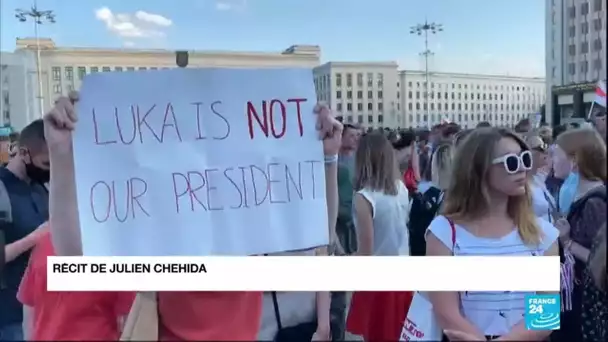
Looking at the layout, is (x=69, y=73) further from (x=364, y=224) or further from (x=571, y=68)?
(x=571, y=68)

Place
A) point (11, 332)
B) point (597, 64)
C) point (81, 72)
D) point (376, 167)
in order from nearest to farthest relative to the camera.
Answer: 1. point (81, 72)
2. point (597, 64)
3. point (11, 332)
4. point (376, 167)

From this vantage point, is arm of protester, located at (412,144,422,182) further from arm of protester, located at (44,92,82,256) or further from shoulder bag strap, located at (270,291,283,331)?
arm of protester, located at (44,92,82,256)

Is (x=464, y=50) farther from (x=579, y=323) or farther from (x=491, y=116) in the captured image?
(x=579, y=323)

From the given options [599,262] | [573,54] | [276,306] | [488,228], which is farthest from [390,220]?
[573,54]

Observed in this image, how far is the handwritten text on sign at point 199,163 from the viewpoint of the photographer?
4.87 ft

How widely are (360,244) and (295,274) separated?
0.26 metres

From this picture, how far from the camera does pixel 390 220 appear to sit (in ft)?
6.31

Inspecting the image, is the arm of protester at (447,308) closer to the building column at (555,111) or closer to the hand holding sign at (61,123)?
the building column at (555,111)

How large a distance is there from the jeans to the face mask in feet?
5.54

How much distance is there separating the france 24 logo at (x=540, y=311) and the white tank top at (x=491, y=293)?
2 cm

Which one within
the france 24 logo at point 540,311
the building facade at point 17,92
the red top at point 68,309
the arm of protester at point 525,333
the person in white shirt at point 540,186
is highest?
the building facade at point 17,92

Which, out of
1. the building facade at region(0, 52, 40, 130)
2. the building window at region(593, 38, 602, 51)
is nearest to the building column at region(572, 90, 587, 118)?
the building window at region(593, 38, 602, 51)

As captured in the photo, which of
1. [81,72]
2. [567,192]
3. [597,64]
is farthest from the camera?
[567,192]

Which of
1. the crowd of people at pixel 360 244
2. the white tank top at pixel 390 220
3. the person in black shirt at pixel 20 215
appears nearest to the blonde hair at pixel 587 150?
the crowd of people at pixel 360 244
